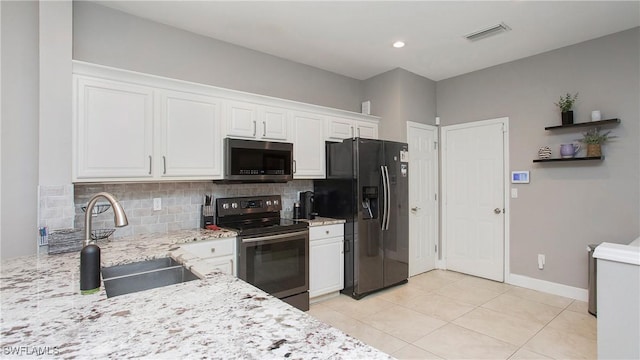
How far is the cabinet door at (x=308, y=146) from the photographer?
→ 11.5 ft

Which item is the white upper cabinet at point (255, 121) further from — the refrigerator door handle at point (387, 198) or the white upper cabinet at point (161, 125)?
the refrigerator door handle at point (387, 198)

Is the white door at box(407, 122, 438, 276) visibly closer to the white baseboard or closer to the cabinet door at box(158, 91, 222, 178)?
the white baseboard

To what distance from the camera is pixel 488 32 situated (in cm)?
316

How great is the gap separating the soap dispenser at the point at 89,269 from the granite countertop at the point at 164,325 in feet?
0.11

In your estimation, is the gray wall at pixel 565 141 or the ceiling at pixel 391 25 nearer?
the ceiling at pixel 391 25

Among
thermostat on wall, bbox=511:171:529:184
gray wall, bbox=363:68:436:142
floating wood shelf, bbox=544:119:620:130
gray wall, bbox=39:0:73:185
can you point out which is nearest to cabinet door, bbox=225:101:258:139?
gray wall, bbox=39:0:73:185

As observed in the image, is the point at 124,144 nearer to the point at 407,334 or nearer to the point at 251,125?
the point at 251,125

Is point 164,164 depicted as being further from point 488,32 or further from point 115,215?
point 488,32

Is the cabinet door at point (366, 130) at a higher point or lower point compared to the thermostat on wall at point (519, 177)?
higher

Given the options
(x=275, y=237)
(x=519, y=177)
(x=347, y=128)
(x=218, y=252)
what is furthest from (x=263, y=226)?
(x=519, y=177)

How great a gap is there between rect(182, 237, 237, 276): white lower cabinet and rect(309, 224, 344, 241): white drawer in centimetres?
88

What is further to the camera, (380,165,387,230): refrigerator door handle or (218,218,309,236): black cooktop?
(380,165,387,230): refrigerator door handle

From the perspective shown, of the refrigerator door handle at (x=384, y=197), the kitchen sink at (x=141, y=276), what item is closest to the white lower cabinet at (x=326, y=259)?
the refrigerator door handle at (x=384, y=197)

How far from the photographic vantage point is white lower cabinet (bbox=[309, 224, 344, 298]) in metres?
3.34
